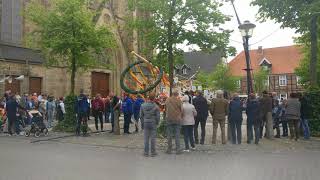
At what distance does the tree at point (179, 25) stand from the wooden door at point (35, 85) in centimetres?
1400

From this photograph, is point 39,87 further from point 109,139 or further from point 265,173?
point 265,173

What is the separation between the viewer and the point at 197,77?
234 feet

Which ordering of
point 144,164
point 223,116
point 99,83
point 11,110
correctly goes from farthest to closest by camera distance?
point 99,83
point 11,110
point 223,116
point 144,164

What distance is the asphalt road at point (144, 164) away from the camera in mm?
9281

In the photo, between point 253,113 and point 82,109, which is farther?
point 82,109

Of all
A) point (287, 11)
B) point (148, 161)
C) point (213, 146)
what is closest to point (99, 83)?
point (287, 11)

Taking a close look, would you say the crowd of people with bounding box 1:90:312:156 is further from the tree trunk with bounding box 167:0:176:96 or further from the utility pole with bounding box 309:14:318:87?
the utility pole with bounding box 309:14:318:87

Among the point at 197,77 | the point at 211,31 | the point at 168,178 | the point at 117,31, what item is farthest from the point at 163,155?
the point at 197,77

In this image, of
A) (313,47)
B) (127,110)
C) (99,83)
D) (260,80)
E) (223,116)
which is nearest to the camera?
(223,116)

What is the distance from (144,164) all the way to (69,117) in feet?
31.4

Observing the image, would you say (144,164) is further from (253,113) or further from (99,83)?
(99,83)

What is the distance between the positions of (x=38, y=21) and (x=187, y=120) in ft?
33.3

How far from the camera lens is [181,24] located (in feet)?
57.8

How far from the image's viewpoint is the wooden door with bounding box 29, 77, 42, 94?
30211 mm
